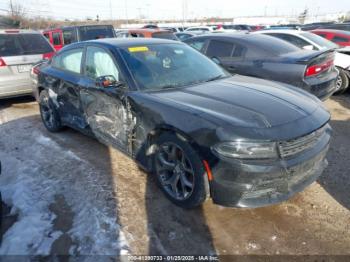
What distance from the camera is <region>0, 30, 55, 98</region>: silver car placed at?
6.41 meters

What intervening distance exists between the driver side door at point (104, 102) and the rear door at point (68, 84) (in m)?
0.19

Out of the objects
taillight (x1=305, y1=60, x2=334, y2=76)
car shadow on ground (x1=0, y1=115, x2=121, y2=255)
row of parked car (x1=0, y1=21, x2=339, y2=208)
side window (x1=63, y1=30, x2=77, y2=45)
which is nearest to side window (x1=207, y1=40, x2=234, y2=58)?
taillight (x1=305, y1=60, x2=334, y2=76)

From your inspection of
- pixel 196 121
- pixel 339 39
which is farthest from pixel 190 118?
pixel 339 39

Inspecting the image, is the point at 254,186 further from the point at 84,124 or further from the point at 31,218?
the point at 84,124

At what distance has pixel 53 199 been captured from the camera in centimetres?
336

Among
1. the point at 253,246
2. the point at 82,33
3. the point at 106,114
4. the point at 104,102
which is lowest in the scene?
the point at 253,246

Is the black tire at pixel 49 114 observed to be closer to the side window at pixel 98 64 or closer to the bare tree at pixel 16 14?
the side window at pixel 98 64

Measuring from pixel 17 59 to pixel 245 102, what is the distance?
548 cm

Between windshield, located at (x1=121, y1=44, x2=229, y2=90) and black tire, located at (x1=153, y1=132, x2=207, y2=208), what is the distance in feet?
2.35

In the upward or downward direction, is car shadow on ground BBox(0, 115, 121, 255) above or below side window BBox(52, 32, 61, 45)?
below

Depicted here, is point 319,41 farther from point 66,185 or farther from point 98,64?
point 66,185

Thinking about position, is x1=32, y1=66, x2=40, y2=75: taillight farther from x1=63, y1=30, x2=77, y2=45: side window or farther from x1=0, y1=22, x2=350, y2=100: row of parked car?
x1=63, y1=30, x2=77, y2=45: side window

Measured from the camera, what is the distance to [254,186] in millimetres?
2600

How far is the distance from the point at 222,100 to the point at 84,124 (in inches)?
86.9
